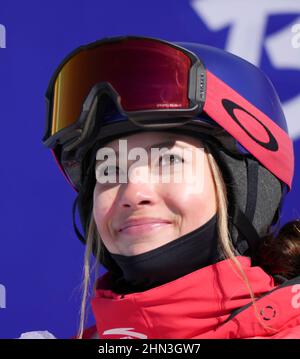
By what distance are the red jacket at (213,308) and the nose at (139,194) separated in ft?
0.55

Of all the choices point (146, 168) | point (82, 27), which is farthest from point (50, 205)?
point (146, 168)

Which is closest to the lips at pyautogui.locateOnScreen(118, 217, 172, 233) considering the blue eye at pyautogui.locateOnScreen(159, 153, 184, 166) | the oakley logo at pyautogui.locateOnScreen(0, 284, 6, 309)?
the blue eye at pyautogui.locateOnScreen(159, 153, 184, 166)

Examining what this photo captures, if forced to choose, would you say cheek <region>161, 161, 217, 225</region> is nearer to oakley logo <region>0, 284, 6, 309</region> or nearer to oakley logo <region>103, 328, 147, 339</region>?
oakley logo <region>103, 328, 147, 339</region>

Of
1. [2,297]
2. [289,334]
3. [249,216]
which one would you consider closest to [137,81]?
[249,216]

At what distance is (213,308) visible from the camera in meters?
1.26

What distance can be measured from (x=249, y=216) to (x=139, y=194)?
0.85ft

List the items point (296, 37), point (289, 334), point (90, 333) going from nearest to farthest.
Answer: point (289, 334)
point (90, 333)
point (296, 37)

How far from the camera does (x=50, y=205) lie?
6.22 ft

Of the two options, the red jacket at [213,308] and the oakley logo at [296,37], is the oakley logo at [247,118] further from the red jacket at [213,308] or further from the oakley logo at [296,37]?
the oakley logo at [296,37]

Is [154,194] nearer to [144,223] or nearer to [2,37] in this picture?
[144,223]

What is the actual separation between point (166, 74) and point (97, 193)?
0.95 ft

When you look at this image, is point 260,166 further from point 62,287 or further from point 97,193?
point 62,287

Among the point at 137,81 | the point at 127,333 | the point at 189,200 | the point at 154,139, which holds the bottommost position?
the point at 127,333

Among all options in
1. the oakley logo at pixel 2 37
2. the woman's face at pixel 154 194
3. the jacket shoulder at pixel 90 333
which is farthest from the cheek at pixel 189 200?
the oakley logo at pixel 2 37
